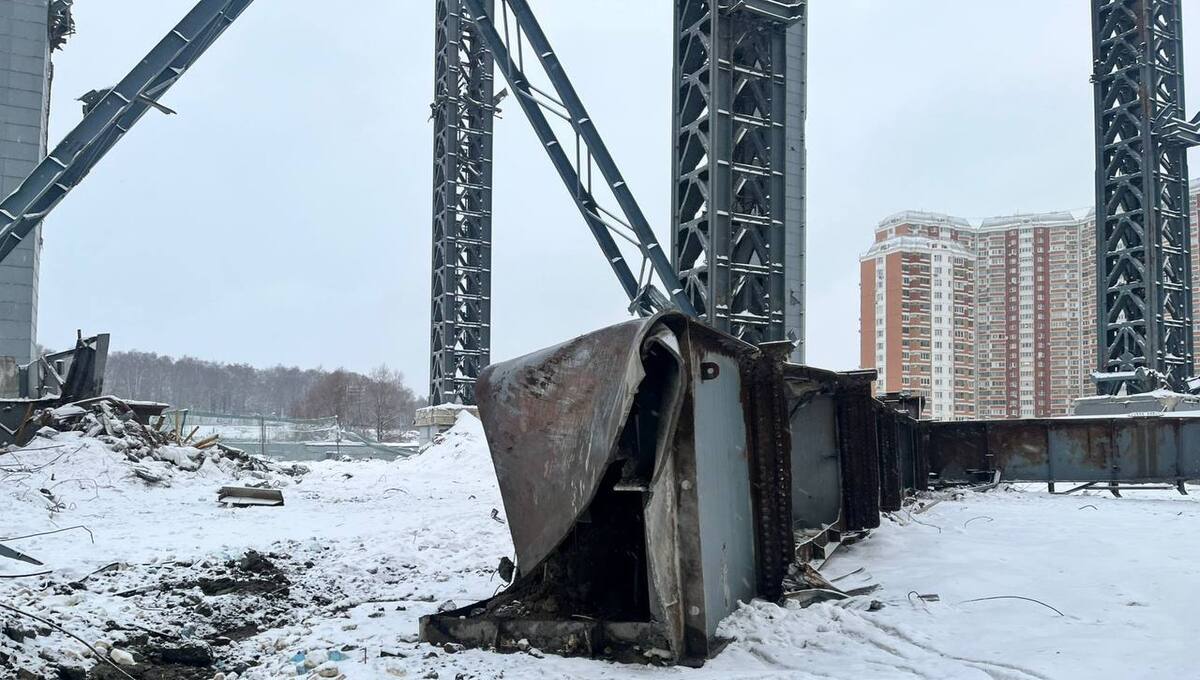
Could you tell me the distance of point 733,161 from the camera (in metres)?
10.0

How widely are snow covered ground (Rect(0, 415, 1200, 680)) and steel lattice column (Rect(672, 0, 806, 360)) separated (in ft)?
10.3

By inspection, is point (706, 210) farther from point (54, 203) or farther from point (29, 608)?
point (54, 203)

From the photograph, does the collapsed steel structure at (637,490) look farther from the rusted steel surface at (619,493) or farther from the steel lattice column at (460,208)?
the steel lattice column at (460,208)

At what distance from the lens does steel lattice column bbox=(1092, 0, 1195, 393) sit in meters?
19.8

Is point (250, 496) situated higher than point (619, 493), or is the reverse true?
point (619, 493)

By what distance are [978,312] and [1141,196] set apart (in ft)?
140

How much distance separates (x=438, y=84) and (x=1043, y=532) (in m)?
22.6

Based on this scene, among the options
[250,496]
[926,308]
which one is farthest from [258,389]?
[250,496]

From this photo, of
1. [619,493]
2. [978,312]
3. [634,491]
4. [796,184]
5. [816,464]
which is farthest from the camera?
[978,312]

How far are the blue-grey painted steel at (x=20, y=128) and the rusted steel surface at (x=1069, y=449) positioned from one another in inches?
745

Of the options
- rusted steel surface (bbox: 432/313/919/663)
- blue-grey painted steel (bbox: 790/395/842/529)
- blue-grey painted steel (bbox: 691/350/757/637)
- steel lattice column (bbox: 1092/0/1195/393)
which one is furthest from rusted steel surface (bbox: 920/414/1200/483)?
blue-grey painted steel (bbox: 691/350/757/637)

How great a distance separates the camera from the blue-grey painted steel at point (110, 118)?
14.8 meters

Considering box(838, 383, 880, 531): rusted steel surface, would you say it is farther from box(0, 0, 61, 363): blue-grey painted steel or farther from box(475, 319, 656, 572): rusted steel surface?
box(0, 0, 61, 363): blue-grey painted steel

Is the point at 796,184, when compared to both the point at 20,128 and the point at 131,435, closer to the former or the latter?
the point at 131,435
